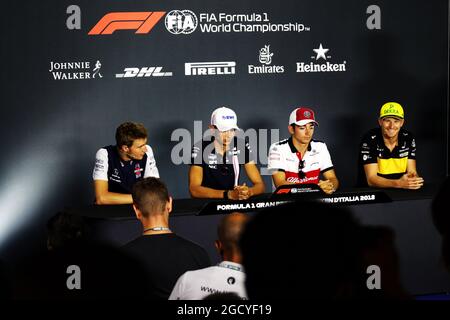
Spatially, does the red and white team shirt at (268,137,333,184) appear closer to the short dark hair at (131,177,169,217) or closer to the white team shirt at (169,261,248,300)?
the short dark hair at (131,177,169,217)

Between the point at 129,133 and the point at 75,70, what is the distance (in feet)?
4.82

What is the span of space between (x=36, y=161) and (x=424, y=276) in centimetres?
290

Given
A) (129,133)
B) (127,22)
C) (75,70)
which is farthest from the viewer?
(127,22)

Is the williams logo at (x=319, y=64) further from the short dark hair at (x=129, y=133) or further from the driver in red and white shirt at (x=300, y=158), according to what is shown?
the short dark hair at (x=129, y=133)

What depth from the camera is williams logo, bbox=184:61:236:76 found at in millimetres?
6125

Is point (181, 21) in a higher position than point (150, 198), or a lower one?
higher

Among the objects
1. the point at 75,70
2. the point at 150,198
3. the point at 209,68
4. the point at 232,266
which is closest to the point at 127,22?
the point at 75,70

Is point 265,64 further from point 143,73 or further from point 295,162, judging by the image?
point 295,162

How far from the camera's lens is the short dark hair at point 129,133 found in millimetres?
4648

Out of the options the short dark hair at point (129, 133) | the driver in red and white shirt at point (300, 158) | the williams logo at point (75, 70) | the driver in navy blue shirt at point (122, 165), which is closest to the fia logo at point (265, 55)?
the driver in red and white shirt at point (300, 158)

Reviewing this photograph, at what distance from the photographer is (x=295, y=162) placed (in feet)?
17.0

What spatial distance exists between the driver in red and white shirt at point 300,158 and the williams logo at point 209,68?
3.70ft

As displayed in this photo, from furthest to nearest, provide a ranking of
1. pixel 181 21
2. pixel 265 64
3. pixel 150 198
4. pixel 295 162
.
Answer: pixel 265 64 → pixel 181 21 → pixel 295 162 → pixel 150 198
